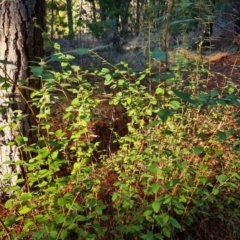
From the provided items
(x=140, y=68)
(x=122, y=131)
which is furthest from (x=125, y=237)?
(x=140, y=68)

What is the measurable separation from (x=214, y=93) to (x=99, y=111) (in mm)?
2444

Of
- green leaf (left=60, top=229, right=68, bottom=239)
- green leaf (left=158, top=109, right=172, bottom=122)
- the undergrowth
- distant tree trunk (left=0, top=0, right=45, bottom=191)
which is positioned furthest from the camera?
distant tree trunk (left=0, top=0, right=45, bottom=191)

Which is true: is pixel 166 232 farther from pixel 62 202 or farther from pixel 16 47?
pixel 16 47

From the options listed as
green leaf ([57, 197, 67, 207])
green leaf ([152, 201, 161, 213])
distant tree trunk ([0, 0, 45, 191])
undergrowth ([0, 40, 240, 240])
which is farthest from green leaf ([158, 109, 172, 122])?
distant tree trunk ([0, 0, 45, 191])

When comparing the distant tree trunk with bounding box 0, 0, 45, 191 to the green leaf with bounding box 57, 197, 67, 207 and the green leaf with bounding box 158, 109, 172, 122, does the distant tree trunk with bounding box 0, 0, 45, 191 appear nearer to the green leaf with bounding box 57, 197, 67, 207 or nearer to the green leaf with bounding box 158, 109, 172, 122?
the green leaf with bounding box 57, 197, 67, 207

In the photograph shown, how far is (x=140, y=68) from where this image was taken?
240 inches

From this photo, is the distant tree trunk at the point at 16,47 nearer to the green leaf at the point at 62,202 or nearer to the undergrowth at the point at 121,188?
the undergrowth at the point at 121,188

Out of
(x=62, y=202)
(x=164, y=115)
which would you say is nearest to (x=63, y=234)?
(x=62, y=202)

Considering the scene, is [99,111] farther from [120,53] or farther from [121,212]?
[120,53]

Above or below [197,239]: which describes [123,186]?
above

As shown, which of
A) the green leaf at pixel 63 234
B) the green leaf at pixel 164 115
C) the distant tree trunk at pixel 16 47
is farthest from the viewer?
the distant tree trunk at pixel 16 47

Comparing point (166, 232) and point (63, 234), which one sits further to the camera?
point (166, 232)

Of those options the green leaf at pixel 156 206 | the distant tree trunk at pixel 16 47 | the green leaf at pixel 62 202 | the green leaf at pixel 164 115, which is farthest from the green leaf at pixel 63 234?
the green leaf at pixel 164 115

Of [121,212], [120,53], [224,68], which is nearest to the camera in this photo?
[121,212]
